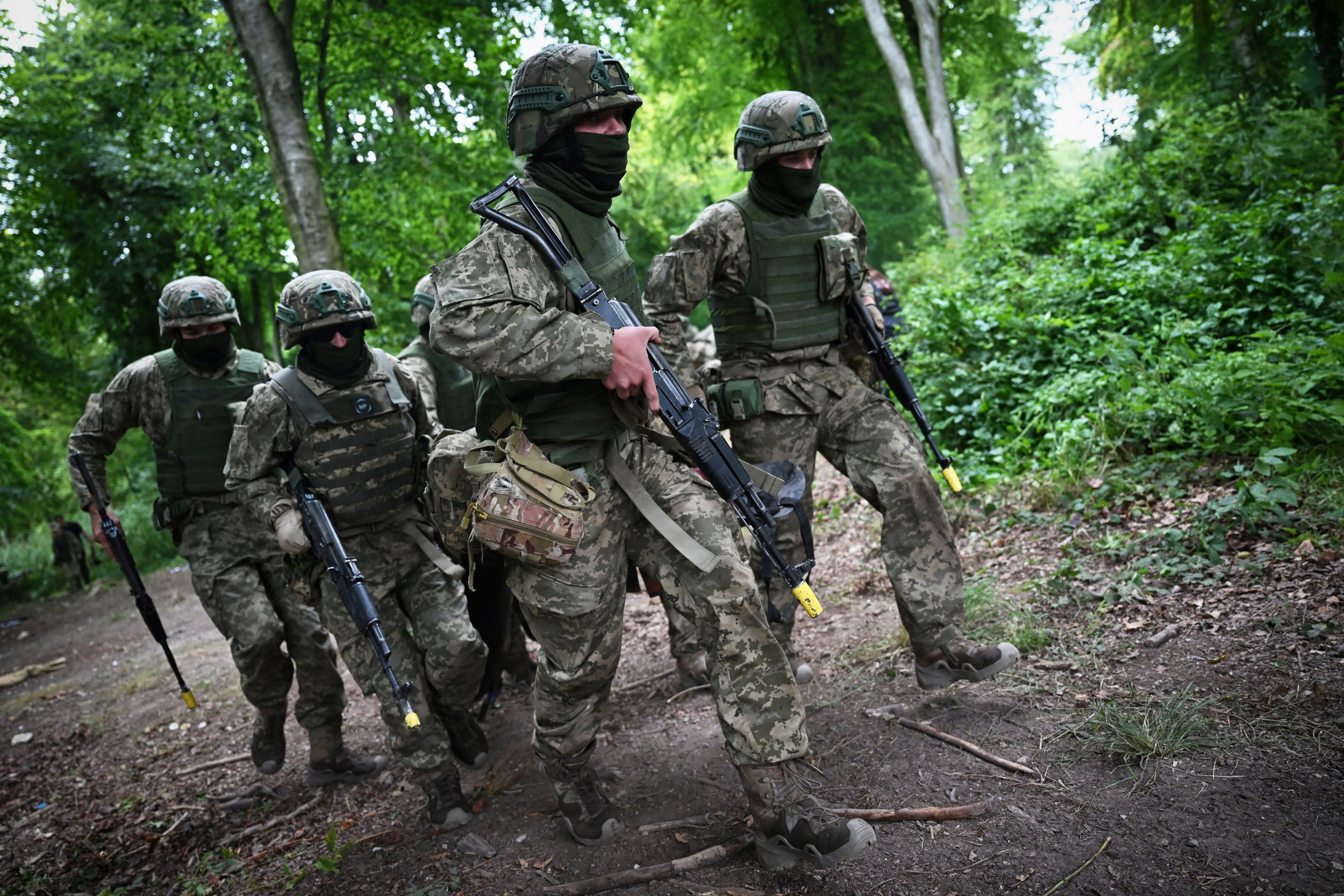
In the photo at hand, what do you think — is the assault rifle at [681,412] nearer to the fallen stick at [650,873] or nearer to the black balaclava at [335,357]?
the fallen stick at [650,873]

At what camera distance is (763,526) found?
3.19 meters

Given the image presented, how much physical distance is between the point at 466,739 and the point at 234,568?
1.67 metres

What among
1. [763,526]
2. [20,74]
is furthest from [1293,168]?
[20,74]

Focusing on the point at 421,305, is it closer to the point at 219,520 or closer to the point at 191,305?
the point at 191,305

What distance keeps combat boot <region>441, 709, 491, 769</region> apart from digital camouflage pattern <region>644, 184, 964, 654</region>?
1.70 meters

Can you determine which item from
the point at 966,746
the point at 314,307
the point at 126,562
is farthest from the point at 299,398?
the point at 966,746

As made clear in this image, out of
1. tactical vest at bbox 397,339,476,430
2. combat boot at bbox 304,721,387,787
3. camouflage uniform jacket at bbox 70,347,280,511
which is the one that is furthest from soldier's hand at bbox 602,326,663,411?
camouflage uniform jacket at bbox 70,347,280,511

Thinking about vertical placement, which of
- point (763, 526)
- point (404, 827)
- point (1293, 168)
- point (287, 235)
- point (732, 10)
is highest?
point (732, 10)

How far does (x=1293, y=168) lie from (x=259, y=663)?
8.27 m

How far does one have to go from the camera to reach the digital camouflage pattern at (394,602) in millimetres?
4062

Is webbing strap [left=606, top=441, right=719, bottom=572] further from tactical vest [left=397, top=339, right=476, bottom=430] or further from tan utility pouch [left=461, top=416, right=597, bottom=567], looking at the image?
tactical vest [left=397, top=339, right=476, bottom=430]

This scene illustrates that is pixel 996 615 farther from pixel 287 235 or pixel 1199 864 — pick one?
pixel 287 235

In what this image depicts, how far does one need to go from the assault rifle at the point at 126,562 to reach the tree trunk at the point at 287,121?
7.90 ft

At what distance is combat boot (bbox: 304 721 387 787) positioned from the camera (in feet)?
15.6
